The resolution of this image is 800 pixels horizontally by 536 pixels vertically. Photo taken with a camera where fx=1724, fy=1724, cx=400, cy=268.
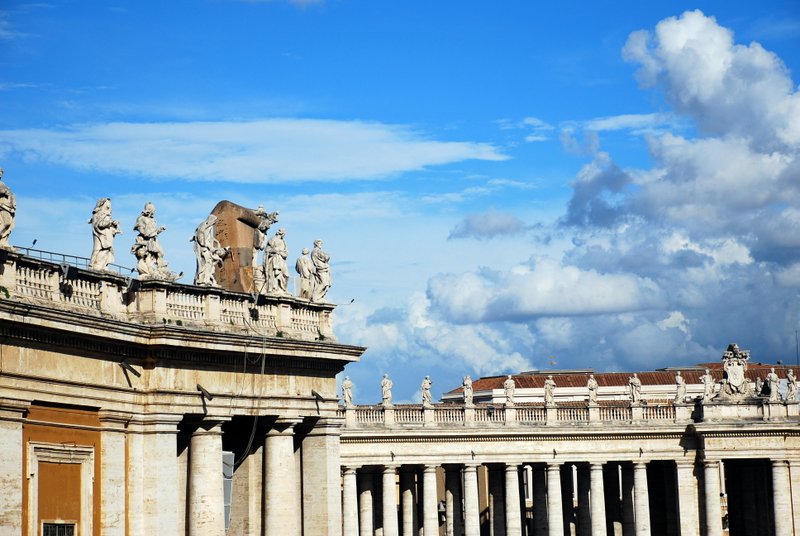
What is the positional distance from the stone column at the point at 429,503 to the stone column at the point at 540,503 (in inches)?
317

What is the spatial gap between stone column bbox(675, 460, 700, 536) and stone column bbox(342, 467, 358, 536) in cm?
2136

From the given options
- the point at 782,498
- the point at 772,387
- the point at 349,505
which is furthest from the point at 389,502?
the point at 772,387

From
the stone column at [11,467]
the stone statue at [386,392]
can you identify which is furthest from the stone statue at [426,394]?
the stone column at [11,467]

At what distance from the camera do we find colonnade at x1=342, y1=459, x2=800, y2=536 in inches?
3701

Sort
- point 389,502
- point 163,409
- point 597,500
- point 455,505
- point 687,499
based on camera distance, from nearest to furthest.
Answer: point 163,409 < point 389,502 < point 597,500 < point 687,499 < point 455,505

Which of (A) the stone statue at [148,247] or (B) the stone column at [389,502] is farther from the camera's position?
(B) the stone column at [389,502]

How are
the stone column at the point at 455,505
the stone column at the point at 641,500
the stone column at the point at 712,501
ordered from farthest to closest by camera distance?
1. the stone column at the point at 455,505
2. the stone column at the point at 712,501
3. the stone column at the point at 641,500

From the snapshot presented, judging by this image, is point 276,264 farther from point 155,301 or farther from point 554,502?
point 554,502

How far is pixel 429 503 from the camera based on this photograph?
94.0 m

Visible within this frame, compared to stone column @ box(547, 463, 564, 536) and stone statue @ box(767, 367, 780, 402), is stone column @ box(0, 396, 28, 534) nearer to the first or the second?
stone column @ box(547, 463, 564, 536)

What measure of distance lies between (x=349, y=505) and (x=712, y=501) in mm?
22940

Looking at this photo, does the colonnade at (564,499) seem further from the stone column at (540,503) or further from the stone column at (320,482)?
the stone column at (320,482)

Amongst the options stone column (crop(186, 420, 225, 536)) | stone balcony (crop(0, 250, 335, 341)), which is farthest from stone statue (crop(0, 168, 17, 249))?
stone column (crop(186, 420, 225, 536))

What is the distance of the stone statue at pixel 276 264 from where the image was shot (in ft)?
186
